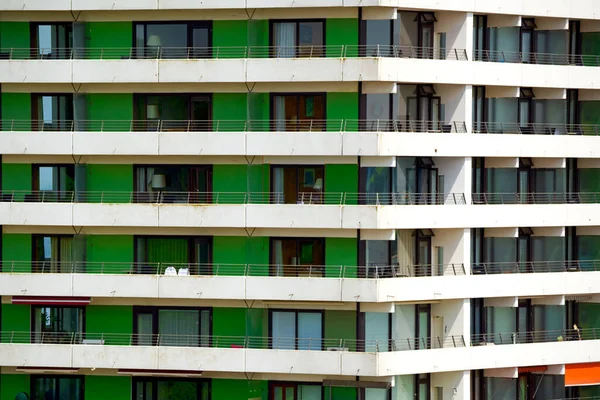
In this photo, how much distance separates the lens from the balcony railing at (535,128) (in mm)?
73312

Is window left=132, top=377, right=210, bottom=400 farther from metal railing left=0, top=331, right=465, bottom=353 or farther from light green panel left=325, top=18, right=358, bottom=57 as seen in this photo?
light green panel left=325, top=18, right=358, bottom=57

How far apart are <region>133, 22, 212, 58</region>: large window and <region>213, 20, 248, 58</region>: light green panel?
0.71m

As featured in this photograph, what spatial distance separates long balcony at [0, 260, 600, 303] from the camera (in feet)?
228

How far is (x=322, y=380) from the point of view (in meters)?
70.2

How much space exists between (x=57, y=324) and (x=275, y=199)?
412 inches

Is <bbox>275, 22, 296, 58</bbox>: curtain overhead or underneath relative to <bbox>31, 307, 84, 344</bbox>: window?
overhead

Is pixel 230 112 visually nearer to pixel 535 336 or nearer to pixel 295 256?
pixel 295 256

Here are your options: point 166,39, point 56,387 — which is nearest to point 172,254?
point 56,387

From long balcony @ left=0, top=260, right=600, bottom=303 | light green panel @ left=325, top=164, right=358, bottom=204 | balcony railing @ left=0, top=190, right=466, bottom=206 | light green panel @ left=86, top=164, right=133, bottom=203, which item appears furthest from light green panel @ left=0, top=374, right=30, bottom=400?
light green panel @ left=325, top=164, right=358, bottom=204

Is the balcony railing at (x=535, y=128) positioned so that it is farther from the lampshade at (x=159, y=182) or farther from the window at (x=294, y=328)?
the lampshade at (x=159, y=182)

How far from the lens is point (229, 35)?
7162 cm

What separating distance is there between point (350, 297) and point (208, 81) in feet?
33.8

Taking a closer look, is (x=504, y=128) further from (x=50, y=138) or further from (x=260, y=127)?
(x=50, y=138)

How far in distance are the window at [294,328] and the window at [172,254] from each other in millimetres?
3580
